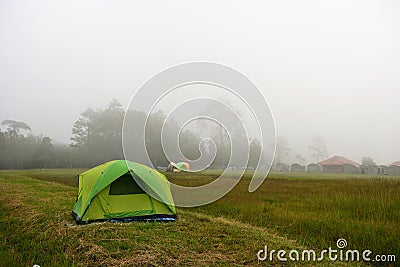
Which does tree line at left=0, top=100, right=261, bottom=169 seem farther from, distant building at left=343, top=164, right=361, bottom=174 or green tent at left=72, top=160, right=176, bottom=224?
green tent at left=72, top=160, right=176, bottom=224

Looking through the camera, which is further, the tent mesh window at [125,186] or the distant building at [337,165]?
the distant building at [337,165]

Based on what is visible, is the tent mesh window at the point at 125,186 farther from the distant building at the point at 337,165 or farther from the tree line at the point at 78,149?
the distant building at the point at 337,165

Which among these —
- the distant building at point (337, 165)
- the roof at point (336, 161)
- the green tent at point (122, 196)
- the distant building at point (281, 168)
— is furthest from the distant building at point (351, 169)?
the green tent at point (122, 196)

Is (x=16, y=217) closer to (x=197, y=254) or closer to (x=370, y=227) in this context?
(x=197, y=254)

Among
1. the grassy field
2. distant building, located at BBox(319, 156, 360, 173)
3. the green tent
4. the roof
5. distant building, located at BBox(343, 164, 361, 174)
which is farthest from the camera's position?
the roof

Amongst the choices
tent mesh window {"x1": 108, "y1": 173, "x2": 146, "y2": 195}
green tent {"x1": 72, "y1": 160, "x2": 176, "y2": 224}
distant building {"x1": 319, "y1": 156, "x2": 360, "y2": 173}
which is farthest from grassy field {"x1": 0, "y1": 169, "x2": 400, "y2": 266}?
distant building {"x1": 319, "y1": 156, "x2": 360, "y2": 173}

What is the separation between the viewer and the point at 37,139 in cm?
7419

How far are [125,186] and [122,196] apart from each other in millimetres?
273

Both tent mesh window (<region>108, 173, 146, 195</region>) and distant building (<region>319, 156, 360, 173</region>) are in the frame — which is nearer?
tent mesh window (<region>108, 173, 146, 195</region>)

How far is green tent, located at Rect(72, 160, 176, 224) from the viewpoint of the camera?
26.1ft

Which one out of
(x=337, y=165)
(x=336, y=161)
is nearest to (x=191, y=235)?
(x=337, y=165)

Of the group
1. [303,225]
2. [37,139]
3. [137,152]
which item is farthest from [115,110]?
[303,225]

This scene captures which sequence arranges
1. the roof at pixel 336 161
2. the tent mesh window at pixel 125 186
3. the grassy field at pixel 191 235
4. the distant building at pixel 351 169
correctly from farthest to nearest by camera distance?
the roof at pixel 336 161
the distant building at pixel 351 169
the tent mesh window at pixel 125 186
the grassy field at pixel 191 235

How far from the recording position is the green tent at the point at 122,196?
7945 mm
